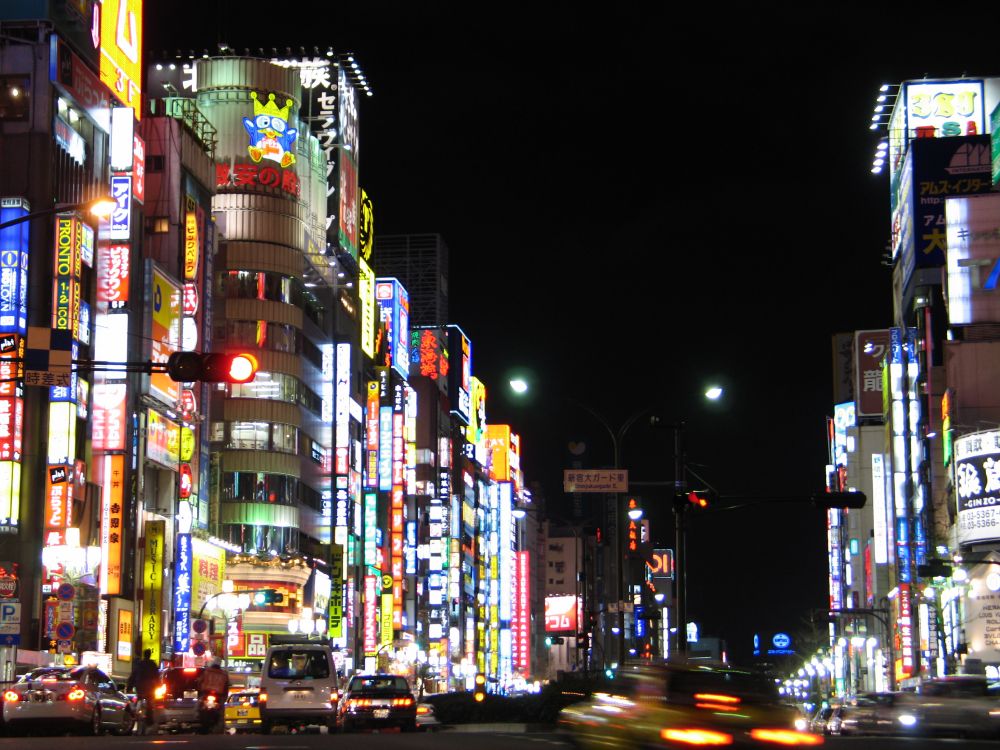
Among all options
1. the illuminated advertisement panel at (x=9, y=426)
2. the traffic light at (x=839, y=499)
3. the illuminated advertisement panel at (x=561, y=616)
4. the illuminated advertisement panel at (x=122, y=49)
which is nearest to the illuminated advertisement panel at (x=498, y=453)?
the illuminated advertisement panel at (x=561, y=616)

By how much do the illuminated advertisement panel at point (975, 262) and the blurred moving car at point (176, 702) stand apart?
51517 mm

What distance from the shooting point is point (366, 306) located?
327ft

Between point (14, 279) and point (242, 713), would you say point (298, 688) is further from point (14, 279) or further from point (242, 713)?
point (14, 279)

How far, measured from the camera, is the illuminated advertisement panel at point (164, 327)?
65.3 metres

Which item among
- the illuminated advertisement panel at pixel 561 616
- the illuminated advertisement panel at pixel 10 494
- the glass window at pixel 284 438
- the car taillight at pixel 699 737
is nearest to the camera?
the car taillight at pixel 699 737

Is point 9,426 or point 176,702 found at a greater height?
point 9,426

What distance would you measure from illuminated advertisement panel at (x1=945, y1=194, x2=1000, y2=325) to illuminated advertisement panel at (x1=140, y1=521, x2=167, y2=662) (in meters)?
41.4

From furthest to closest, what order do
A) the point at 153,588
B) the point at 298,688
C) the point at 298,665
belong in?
the point at 153,588 → the point at 298,665 → the point at 298,688

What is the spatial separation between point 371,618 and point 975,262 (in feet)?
137

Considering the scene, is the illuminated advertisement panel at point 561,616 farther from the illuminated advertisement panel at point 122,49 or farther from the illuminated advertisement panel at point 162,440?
the illuminated advertisement panel at point 122,49

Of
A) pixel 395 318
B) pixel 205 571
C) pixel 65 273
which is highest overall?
pixel 395 318

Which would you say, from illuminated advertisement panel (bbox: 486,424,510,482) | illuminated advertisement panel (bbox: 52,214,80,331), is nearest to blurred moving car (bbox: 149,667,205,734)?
illuminated advertisement panel (bbox: 52,214,80,331)

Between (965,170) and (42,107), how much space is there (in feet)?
181

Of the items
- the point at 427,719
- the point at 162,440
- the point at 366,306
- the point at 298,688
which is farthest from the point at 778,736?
the point at 366,306
